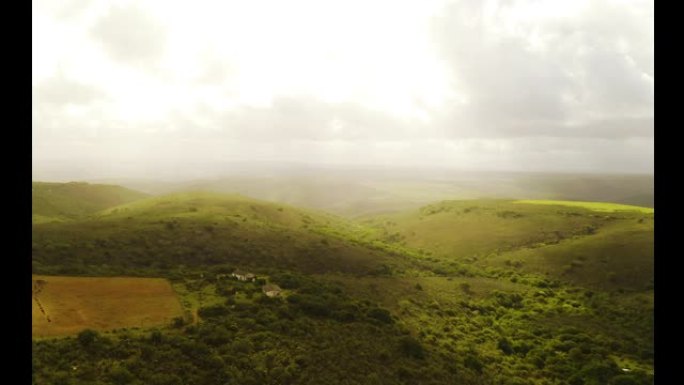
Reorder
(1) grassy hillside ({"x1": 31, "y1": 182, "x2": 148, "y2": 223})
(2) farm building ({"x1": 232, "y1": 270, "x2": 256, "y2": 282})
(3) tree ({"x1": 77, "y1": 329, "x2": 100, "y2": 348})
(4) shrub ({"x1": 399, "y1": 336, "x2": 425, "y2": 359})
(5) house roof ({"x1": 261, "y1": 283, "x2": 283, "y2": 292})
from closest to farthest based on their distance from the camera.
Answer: (3) tree ({"x1": 77, "y1": 329, "x2": 100, "y2": 348}) < (4) shrub ({"x1": 399, "y1": 336, "x2": 425, "y2": 359}) < (5) house roof ({"x1": 261, "y1": 283, "x2": 283, "y2": 292}) < (2) farm building ({"x1": 232, "y1": 270, "x2": 256, "y2": 282}) < (1) grassy hillside ({"x1": 31, "y1": 182, "x2": 148, "y2": 223})

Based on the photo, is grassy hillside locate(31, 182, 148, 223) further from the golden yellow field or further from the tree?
the tree

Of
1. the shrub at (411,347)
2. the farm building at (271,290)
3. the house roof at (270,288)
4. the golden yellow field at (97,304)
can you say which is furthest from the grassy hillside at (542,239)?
the golden yellow field at (97,304)

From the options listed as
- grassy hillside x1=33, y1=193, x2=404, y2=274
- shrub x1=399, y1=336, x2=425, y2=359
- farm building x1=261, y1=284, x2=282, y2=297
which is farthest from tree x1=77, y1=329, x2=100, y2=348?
shrub x1=399, y1=336, x2=425, y2=359

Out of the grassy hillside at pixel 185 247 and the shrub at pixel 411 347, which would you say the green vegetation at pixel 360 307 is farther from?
the grassy hillside at pixel 185 247

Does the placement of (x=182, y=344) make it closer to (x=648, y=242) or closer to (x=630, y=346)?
(x=630, y=346)

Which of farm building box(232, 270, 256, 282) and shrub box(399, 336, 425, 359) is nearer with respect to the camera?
shrub box(399, 336, 425, 359)

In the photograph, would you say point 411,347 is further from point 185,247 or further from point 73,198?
point 73,198

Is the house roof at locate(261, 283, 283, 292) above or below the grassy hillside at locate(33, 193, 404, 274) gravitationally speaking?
below
